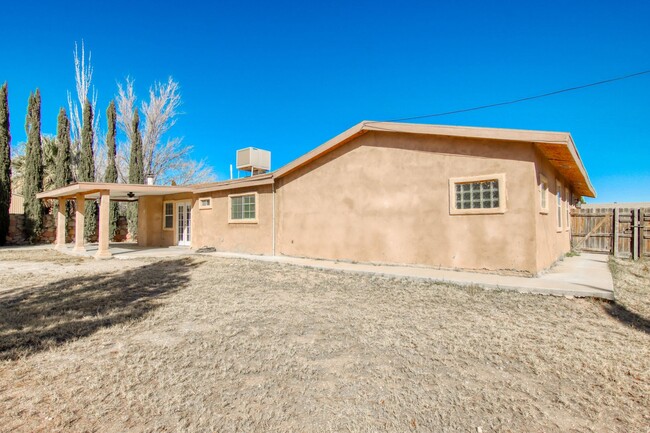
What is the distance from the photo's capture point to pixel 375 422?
2.33 meters

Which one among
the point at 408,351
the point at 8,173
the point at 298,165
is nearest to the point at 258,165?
the point at 298,165

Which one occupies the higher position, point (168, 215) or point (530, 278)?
point (168, 215)

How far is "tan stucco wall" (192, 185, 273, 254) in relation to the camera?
12016 mm

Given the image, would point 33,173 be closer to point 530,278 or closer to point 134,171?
point 134,171

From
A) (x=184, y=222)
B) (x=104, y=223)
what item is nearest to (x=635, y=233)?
(x=184, y=222)

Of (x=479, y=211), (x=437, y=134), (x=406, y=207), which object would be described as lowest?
(x=479, y=211)

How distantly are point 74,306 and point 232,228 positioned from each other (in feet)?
25.7

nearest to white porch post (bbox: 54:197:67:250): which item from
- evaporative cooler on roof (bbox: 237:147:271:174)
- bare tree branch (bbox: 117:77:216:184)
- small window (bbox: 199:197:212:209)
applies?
small window (bbox: 199:197:212:209)

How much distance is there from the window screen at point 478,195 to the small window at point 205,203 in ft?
32.0

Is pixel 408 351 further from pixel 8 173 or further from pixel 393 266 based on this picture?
pixel 8 173

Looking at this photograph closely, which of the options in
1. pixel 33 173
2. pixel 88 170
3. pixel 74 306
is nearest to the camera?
pixel 74 306

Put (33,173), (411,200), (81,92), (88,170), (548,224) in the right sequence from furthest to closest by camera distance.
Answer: (81,92) < (88,170) < (33,173) < (411,200) < (548,224)

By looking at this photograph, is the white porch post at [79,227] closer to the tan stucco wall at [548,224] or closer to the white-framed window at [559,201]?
the tan stucco wall at [548,224]

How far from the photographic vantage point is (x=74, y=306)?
5289 millimetres
